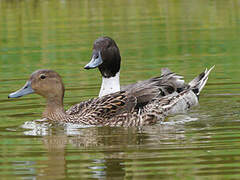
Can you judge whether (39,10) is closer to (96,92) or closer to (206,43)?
(206,43)

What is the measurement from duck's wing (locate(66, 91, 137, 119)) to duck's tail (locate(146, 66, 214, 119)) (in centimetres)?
38

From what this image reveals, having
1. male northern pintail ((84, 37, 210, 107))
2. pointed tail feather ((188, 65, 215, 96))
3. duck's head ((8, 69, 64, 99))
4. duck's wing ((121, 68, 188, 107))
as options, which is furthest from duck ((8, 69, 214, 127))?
pointed tail feather ((188, 65, 215, 96))

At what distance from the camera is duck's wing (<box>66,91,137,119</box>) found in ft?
36.1

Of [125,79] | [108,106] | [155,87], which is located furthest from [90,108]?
[125,79]

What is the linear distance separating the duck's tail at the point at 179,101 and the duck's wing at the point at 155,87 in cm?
10

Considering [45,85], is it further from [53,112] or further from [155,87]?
[155,87]

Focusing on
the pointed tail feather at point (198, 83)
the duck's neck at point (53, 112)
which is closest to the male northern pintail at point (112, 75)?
the pointed tail feather at point (198, 83)

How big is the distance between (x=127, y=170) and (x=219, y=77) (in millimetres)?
6662

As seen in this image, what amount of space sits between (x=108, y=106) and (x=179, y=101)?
5.06ft

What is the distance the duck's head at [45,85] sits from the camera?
10.9 m

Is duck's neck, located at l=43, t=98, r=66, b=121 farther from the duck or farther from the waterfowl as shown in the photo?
the waterfowl

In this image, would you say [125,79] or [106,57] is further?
[125,79]

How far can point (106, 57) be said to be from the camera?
40.1 ft

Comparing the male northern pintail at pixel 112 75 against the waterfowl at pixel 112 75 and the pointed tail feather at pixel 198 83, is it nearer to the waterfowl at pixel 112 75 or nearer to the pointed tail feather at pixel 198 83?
the waterfowl at pixel 112 75
